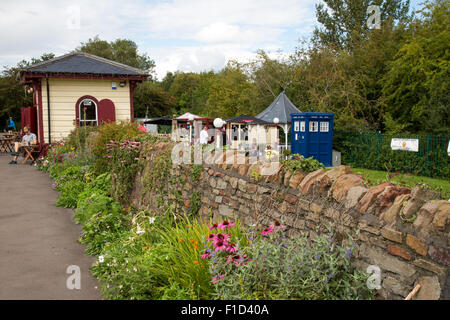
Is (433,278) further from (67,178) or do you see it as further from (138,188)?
(67,178)

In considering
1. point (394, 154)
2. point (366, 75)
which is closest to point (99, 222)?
point (394, 154)

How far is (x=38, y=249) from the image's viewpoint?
6.76 metres

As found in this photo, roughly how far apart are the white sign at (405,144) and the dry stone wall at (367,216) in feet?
39.1

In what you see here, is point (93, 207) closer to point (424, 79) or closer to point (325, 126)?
point (325, 126)

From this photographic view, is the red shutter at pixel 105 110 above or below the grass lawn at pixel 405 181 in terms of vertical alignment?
above

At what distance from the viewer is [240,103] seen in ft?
117

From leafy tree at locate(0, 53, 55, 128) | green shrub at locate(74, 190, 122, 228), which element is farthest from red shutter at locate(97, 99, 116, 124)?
leafy tree at locate(0, 53, 55, 128)

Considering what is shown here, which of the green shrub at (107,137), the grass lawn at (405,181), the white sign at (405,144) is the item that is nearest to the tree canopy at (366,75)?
the white sign at (405,144)

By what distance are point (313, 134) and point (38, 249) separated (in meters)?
13.5

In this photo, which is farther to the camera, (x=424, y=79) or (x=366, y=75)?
(x=366, y=75)

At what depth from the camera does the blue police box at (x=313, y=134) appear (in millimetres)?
17938

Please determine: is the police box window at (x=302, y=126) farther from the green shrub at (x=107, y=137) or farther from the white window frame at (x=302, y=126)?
the green shrub at (x=107, y=137)

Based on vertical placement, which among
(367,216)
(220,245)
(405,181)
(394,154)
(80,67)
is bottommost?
(220,245)
